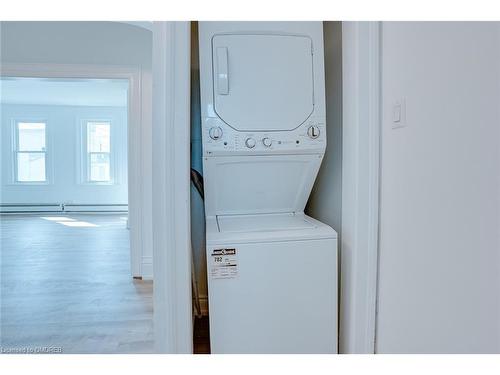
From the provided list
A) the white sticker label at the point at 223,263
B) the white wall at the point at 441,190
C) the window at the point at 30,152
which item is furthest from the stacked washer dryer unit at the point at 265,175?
the window at the point at 30,152

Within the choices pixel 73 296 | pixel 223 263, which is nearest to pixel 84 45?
pixel 73 296

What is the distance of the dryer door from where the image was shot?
→ 147 centimetres

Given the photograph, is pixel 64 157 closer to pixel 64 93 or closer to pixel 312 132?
pixel 64 93

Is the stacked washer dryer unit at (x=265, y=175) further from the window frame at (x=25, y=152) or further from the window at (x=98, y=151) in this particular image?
the window frame at (x=25, y=152)

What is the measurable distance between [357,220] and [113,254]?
3.19m

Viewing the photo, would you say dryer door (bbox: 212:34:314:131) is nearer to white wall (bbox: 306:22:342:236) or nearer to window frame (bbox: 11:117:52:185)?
white wall (bbox: 306:22:342:236)

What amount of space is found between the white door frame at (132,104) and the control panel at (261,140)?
1.65m

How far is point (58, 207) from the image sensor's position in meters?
6.64

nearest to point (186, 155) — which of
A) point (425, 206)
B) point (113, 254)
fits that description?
point (425, 206)

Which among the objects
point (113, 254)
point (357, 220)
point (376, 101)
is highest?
point (376, 101)

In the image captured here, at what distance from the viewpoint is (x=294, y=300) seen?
1392 millimetres

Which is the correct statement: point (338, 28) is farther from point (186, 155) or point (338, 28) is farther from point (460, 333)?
point (460, 333)

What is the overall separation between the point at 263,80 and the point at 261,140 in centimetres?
28

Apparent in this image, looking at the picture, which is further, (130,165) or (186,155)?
(130,165)
